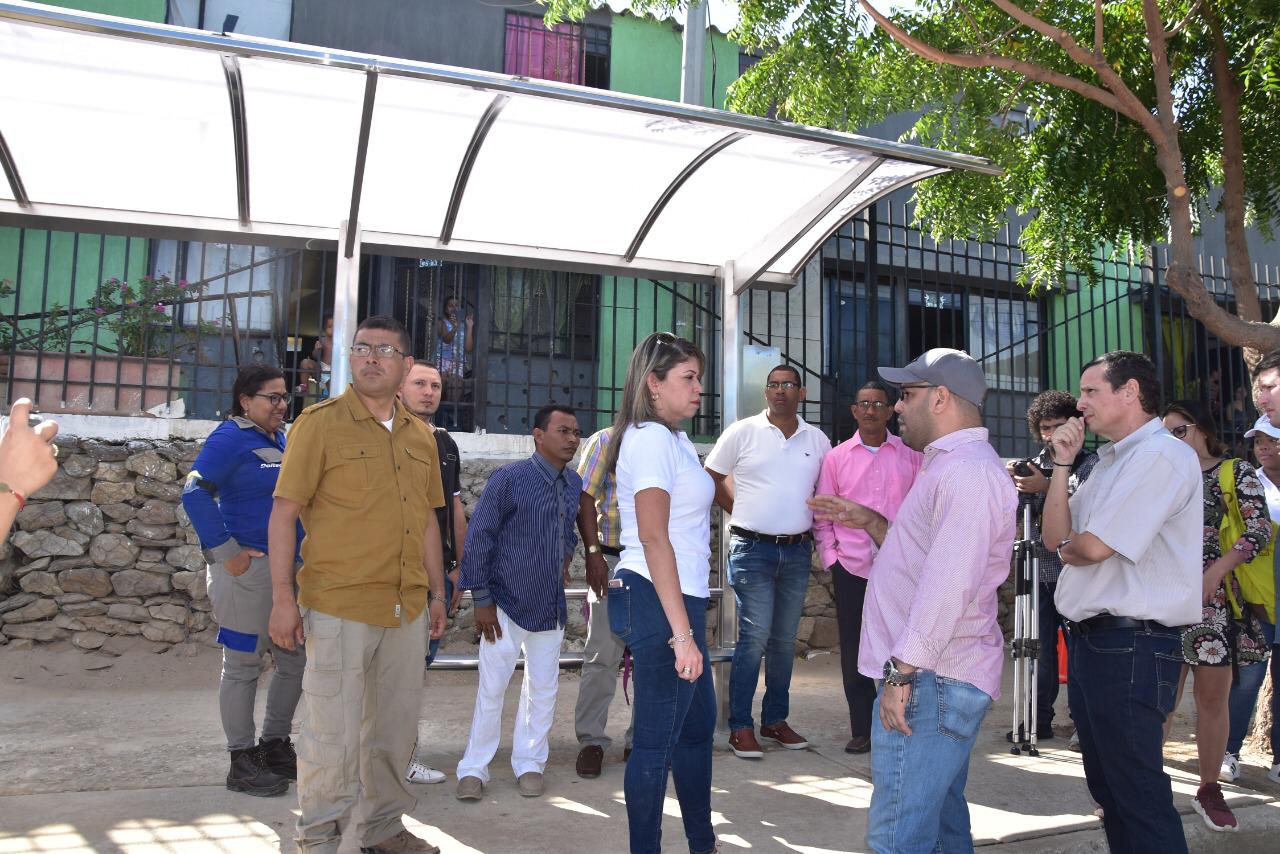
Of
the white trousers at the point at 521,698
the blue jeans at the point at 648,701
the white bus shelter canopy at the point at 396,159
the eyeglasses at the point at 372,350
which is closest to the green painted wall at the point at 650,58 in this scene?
the white bus shelter canopy at the point at 396,159

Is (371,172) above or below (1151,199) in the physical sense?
below

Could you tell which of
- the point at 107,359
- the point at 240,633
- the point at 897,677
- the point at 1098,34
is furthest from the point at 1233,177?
the point at 107,359

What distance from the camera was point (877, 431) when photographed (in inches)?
214

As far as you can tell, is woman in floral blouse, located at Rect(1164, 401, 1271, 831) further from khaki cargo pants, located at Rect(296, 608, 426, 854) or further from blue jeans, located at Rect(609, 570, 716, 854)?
khaki cargo pants, located at Rect(296, 608, 426, 854)

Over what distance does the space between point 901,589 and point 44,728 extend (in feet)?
16.0

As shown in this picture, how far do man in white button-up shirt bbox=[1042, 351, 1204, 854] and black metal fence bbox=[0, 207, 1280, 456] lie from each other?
4.64m

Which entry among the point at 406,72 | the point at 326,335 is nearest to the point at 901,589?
the point at 406,72

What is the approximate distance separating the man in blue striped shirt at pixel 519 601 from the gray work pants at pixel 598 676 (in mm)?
375

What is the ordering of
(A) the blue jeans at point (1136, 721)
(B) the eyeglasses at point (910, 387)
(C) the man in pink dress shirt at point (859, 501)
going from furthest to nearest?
(C) the man in pink dress shirt at point (859, 501) → (A) the blue jeans at point (1136, 721) → (B) the eyeglasses at point (910, 387)

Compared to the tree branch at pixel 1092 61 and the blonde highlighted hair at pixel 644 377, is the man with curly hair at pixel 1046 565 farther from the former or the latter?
the blonde highlighted hair at pixel 644 377

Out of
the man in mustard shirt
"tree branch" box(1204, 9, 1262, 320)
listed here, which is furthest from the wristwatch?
"tree branch" box(1204, 9, 1262, 320)

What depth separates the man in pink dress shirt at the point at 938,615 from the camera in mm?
2633

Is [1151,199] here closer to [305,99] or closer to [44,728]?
[305,99]

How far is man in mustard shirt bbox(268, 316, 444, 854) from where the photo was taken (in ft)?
10.7
